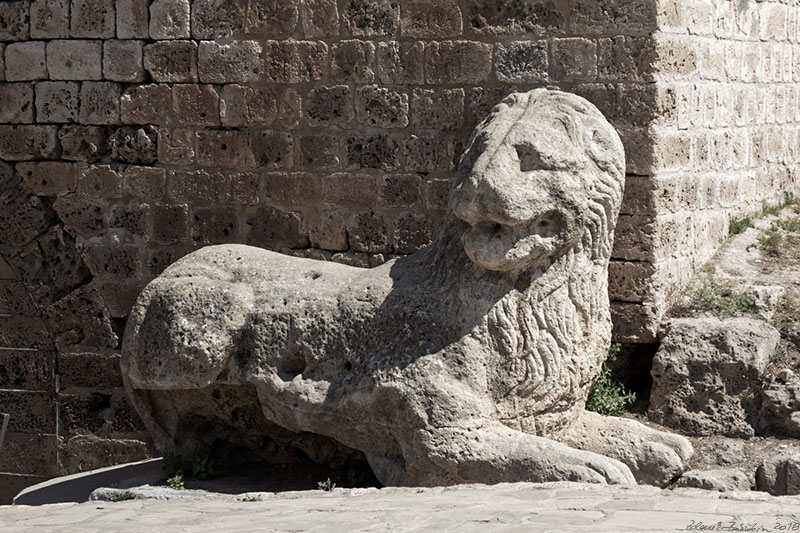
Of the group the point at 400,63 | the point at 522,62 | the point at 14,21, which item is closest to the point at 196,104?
the point at 400,63

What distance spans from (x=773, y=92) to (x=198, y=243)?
144 inches

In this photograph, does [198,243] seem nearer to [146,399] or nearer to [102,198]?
[102,198]

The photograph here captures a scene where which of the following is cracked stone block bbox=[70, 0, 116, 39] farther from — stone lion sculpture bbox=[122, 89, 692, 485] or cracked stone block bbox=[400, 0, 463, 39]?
stone lion sculpture bbox=[122, 89, 692, 485]

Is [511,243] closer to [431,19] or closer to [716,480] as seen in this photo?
[716,480]

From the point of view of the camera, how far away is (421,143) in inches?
277

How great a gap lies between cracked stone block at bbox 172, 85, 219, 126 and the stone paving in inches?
114

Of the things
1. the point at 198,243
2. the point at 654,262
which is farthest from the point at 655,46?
the point at 198,243

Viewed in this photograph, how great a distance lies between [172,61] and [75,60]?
27.3 inches

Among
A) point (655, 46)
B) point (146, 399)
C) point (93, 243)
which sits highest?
point (655, 46)

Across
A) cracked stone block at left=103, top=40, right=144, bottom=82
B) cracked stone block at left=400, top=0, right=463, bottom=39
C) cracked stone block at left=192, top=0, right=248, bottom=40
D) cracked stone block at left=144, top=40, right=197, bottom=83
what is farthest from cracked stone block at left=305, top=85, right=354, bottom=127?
cracked stone block at left=103, top=40, right=144, bottom=82

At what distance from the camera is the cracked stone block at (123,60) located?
767 centimetres

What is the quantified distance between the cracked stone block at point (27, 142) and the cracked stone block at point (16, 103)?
5 cm

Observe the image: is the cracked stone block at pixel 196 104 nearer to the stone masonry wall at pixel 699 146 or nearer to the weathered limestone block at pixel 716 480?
the stone masonry wall at pixel 699 146

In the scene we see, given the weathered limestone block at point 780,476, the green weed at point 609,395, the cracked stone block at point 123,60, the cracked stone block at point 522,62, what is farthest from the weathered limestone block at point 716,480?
the cracked stone block at point 123,60
